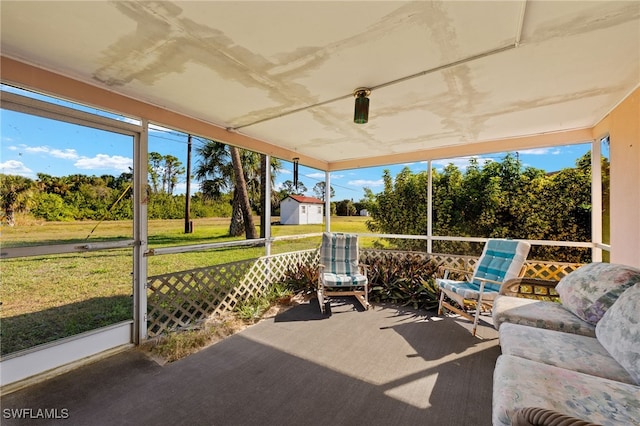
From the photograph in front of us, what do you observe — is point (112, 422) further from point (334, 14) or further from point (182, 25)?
point (334, 14)

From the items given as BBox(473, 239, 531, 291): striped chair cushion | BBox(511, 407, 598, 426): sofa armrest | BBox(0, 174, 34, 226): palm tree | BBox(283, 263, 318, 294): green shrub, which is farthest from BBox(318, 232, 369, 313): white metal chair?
BBox(0, 174, 34, 226): palm tree

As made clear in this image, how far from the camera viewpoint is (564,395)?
131 cm

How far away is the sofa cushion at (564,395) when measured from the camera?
3.96 ft

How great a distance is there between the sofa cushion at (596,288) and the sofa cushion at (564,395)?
0.90 meters

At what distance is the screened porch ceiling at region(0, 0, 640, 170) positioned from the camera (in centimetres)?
165

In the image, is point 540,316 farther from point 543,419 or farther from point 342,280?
point 342,280

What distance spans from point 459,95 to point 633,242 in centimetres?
229

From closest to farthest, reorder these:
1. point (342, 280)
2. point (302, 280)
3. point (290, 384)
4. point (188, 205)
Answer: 1. point (290, 384)
2. point (342, 280)
3. point (302, 280)
4. point (188, 205)

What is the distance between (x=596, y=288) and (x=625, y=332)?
707mm

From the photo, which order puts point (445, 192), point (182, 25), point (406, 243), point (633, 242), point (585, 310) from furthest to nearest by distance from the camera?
point (406, 243), point (445, 192), point (633, 242), point (585, 310), point (182, 25)

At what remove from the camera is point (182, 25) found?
5.80ft

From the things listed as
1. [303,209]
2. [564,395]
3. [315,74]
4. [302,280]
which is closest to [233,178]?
[303,209]

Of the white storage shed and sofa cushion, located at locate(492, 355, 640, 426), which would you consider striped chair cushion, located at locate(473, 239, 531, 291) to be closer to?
sofa cushion, located at locate(492, 355, 640, 426)

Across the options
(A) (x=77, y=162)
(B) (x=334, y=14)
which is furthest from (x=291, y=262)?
(B) (x=334, y=14)
